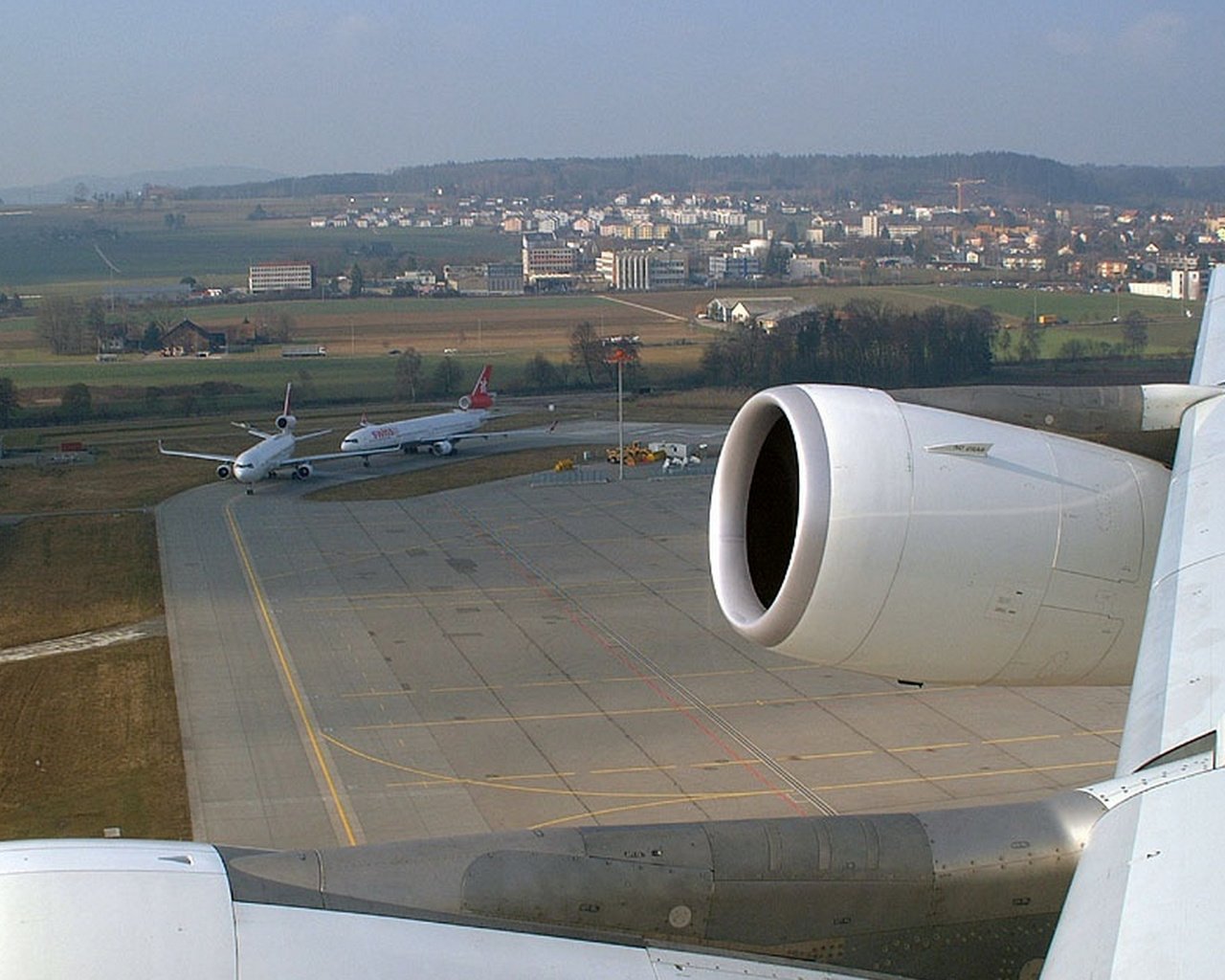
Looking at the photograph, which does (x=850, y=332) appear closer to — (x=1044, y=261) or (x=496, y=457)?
(x=496, y=457)

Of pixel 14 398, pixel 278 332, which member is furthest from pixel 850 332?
pixel 14 398

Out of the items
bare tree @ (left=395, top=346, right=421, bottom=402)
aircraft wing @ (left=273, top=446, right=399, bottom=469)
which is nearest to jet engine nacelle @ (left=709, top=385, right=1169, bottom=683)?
aircraft wing @ (left=273, top=446, right=399, bottom=469)

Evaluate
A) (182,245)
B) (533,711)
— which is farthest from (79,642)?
(182,245)

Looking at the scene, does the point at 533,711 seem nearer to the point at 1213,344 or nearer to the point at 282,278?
the point at 1213,344

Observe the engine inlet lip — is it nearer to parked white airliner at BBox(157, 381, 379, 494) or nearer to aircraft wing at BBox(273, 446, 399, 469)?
parked white airliner at BBox(157, 381, 379, 494)

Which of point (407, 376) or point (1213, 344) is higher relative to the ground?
point (1213, 344)

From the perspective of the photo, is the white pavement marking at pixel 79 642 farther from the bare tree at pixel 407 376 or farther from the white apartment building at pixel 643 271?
the white apartment building at pixel 643 271
